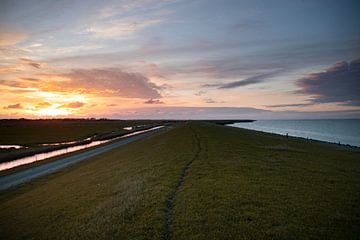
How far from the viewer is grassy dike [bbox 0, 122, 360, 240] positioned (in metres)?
10.8

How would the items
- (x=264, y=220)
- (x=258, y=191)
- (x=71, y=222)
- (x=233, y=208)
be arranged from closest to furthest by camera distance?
(x=264, y=220)
(x=233, y=208)
(x=71, y=222)
(x=258, y=191)

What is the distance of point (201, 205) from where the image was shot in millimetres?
13078

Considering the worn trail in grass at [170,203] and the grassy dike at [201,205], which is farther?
the worn trail in grass at [170,203]

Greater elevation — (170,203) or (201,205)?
(201,205)

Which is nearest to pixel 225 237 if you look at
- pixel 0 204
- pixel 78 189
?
pixel 78 189

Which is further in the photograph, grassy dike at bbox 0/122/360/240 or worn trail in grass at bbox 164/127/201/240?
worn trail in grass at bbox 164/127/201/240

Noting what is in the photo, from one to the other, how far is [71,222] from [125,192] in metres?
4.10

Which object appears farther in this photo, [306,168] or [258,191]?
[306,168]

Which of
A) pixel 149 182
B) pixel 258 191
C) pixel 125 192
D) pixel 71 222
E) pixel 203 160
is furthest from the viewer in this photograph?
pixel 203 160

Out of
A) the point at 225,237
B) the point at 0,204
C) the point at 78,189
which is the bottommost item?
the point at 0,204

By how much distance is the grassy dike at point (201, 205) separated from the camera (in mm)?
10758

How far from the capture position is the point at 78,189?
2131cm

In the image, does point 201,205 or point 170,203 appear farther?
point 170,203

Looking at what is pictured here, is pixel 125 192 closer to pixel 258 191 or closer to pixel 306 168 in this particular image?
pixel 258 191
